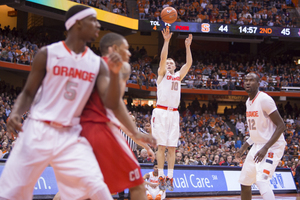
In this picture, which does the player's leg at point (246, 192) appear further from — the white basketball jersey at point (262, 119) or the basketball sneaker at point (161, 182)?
the basketball sneaker at point (161, 182)

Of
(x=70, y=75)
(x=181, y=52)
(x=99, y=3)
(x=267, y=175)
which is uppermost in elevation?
(x=99, y=3)

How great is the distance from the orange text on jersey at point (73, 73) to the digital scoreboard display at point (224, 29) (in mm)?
20691

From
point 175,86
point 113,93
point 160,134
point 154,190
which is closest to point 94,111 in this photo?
point 113,93

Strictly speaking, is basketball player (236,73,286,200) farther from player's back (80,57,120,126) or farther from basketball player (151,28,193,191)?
player's back (80,57,120,126)

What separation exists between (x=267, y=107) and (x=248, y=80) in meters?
0.63

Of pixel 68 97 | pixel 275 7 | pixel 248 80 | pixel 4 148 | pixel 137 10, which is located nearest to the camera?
pixel 68 97

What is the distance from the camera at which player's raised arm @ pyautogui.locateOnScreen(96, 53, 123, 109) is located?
9.52ft

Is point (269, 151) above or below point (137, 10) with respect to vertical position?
below

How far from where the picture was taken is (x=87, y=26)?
335 cm

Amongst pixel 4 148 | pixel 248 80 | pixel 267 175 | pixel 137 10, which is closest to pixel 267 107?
pixel 248 80

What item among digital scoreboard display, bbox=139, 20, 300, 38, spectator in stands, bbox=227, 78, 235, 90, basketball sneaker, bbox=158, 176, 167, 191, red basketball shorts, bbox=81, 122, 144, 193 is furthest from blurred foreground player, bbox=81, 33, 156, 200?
spectator in stands, bbox=227, 78, 235, 90

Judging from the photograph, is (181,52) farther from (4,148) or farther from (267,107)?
(267,107)

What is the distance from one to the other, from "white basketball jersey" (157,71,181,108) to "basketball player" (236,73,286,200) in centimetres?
167

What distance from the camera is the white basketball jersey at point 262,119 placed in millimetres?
5949
